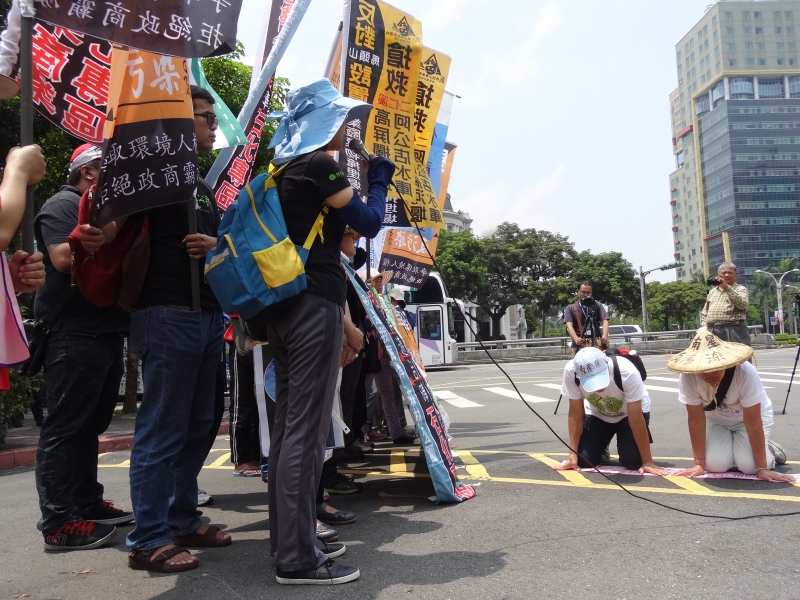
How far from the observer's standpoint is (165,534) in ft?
9.70

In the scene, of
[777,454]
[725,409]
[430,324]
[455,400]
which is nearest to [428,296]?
[430,324]

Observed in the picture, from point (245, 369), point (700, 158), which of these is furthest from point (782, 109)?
point (245, 369)

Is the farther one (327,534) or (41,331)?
(41,331)

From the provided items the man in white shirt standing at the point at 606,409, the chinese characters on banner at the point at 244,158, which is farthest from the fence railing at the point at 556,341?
the chinese characters on banner at the point at 244,158

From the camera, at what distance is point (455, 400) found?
12.4 m

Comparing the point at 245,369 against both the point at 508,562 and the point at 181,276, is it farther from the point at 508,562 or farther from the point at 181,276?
the point at 508,562

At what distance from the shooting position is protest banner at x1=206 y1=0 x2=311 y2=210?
5168 millimetres

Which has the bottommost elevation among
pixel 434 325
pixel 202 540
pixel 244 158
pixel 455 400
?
pixel 455 400

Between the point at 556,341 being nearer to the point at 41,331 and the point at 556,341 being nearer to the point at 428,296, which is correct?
the point at 428,296

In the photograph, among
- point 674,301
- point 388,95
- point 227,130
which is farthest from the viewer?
point 674,301

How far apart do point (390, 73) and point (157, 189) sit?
394 cm

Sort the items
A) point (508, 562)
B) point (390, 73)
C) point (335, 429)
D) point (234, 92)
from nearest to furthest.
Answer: point (508, 562) < point (335, 429) < point (390, 73) < point (234, 92)

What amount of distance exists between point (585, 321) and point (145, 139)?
7721mm

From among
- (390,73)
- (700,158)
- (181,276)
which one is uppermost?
(700,158)
